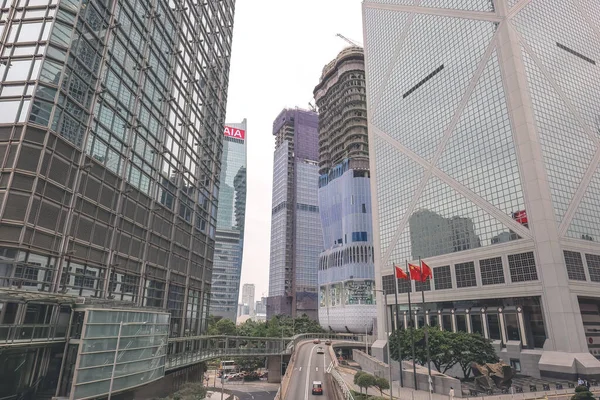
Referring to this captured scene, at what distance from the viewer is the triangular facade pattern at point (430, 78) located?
76.9 meters

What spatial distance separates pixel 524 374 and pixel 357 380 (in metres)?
33.3

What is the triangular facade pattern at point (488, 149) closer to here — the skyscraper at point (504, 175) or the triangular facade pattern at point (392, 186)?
the skyscraper at point (504, 175)

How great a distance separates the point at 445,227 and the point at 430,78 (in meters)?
35.6

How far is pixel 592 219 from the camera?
6525 cm

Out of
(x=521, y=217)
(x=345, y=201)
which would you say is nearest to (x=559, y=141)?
(x=521, y=217)

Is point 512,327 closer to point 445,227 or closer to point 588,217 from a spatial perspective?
point 445,227

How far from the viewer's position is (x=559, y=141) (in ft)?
222

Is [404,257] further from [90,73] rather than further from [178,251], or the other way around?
[90,73]

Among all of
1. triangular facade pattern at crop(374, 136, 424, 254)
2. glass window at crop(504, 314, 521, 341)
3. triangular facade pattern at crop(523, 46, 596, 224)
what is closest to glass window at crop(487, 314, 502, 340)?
glass window at crop(504, 314, 521, 341)

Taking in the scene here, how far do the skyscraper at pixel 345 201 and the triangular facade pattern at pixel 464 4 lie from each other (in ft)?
210

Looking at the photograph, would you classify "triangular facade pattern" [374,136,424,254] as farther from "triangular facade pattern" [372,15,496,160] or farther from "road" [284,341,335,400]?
"road" [284,341,335,400]

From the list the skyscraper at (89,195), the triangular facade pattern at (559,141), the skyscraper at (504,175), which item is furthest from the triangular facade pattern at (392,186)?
the skyscraper at (89,195)

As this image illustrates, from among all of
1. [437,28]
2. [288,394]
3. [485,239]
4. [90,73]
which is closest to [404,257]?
[485,239]

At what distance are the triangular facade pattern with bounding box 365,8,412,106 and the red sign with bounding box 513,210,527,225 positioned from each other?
180 feet
